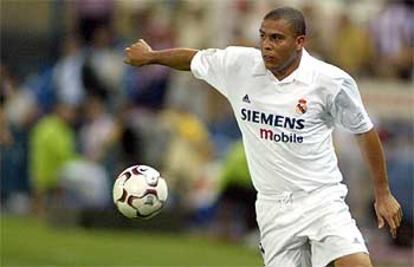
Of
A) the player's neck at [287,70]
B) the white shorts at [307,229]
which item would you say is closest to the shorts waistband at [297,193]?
the white shorts at [307,229]

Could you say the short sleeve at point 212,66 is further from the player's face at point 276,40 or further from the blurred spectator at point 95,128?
the blurred spectator at point 95,128

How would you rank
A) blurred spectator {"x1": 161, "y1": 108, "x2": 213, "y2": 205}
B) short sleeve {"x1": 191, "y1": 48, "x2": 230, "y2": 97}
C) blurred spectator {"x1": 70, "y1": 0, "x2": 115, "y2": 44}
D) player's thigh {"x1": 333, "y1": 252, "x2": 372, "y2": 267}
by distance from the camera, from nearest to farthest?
player's thigh {"x1": 333, "y1": 252, "x2": 372, "y2": 267}
short sleeve {"x1": 191, "y1": 48, "x2": 230, "y2": 97}
blurred spectator {"x1": 161, "y1": 108, "x2": 213, "y2": 205}
blurred spectator {"x1": 70, "y1": 0, "x2": 115, "y2": 44}

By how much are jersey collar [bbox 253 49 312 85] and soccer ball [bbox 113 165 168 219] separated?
0.98 m

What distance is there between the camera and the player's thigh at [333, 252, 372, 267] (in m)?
9.81

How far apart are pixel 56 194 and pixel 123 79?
2.30 metres

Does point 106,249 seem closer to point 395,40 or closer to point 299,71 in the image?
point 395,40

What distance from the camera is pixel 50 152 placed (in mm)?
20609

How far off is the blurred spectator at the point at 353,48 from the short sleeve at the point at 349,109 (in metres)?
11.3

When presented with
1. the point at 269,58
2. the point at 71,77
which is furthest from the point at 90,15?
the point at 269,58

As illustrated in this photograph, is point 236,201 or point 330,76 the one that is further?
point 236,201

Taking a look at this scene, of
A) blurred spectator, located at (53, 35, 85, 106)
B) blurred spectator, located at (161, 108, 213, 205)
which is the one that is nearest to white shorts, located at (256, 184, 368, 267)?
blurred spectator, located at (161, 108, 213, 205)

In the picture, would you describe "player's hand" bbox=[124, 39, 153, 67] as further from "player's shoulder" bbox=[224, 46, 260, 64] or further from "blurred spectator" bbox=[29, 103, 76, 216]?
"blurred spectator" bbox=[29, 103, 76, 216]

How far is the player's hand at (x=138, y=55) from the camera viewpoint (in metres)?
10.5

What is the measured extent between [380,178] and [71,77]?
12.0 meters
